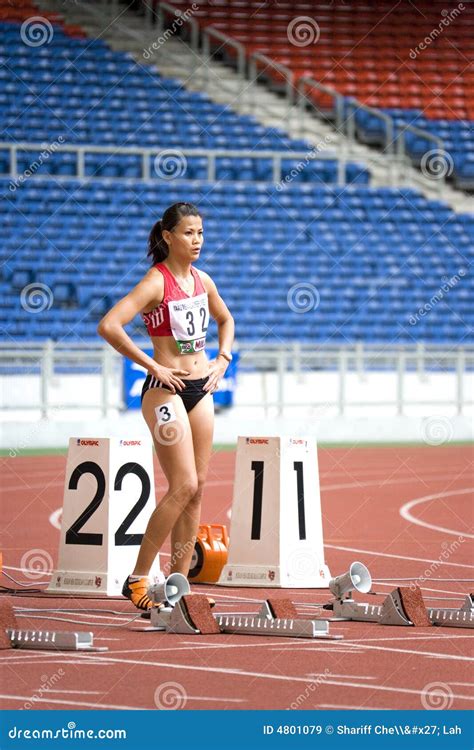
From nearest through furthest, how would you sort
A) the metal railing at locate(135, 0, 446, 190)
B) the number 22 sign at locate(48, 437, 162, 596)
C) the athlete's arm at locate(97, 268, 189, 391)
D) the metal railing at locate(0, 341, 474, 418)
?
the athlete's arm at locate(97, 268, 189, 391)
the number 22 sign at locate(48, 437, 162, 596)
the metal railing at locate(0, 341, 474, 418)
the metal railing at locate(135, 0, 446, 190)

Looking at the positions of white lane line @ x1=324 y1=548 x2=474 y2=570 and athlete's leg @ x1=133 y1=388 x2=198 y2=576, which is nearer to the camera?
athlete's leg @ x1=133 y1=388 x2=198 y2=576

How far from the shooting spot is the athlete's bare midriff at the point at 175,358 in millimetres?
8492

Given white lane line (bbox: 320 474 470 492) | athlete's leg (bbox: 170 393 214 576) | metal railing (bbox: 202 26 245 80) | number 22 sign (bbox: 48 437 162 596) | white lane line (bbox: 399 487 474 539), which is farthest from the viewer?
metal railing (bbox: 202 26 245 80)

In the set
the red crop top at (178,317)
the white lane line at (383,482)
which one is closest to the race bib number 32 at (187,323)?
the red crop top at (178,317)

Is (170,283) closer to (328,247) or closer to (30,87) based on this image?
(328,247)

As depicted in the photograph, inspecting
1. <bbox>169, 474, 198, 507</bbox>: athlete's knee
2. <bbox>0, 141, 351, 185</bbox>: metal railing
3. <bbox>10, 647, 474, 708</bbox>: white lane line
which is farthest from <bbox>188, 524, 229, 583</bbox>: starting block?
<bbox>0, 141, 351, 185</bbox>: metal railing

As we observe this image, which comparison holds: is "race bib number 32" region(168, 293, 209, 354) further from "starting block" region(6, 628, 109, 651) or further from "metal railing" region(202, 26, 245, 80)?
"metal railing" region(202, 26, 245, 80)

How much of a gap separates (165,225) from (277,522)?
7.43 feet

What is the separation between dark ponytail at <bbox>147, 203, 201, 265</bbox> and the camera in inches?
334

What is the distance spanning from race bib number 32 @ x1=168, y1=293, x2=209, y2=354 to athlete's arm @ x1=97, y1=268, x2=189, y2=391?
0.12 m

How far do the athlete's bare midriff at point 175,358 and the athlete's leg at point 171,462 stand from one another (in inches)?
6.7

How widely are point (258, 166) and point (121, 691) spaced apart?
25866mm

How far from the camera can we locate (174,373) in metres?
8.41

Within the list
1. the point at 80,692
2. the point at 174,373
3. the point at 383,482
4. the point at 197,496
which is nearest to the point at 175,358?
the point at 174,373
